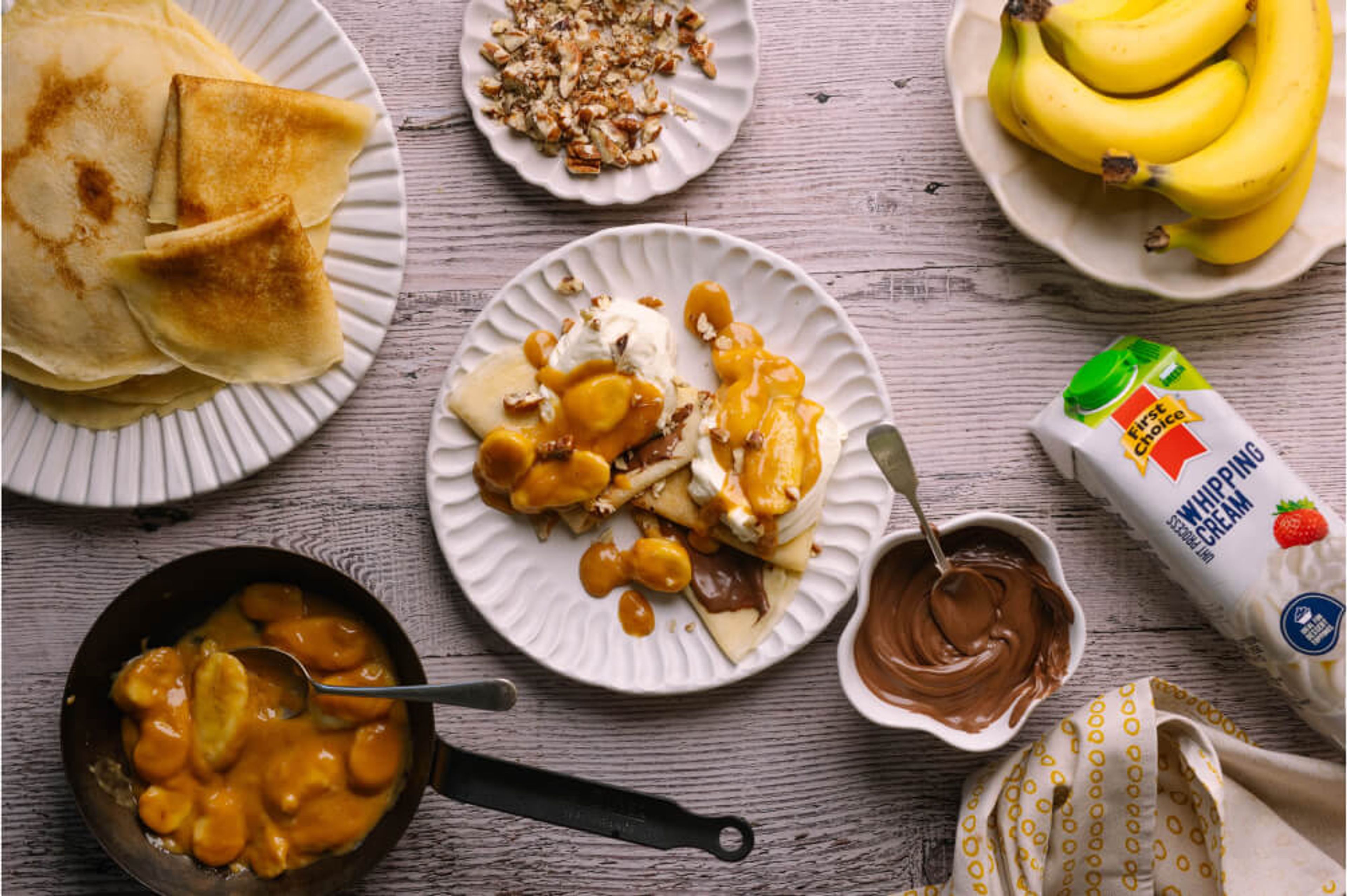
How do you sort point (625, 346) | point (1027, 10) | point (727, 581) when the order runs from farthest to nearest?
point (727, 581) < point (625, 346) < point (1027, 10)

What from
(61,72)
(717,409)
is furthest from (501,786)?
(61,72)

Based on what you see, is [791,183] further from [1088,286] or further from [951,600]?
[951,600]

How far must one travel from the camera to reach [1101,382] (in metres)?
1.58

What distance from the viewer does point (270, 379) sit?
1.61m

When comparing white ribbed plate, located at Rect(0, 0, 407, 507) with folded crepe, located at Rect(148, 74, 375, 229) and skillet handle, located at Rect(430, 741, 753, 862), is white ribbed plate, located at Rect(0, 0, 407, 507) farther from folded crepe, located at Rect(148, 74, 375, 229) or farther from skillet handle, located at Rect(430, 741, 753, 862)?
skillet handle, located at Rect(430, 741, 753, 862)

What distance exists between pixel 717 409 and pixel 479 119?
665 millimetres

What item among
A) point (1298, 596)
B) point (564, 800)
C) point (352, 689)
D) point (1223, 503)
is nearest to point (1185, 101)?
point (1223, 503)

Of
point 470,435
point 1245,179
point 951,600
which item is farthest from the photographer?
point 470,435

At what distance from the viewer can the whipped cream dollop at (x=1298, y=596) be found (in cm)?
156

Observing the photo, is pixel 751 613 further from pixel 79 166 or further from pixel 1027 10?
pixel 79 166

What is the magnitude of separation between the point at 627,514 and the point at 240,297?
2.46 ft

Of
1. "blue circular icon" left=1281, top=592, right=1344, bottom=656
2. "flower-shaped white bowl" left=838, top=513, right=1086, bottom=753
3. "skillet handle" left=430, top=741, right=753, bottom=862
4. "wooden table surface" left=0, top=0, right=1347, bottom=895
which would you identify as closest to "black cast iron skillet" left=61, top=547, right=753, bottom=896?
"skillet handle" left=430, top=741, right=753, bottom=862

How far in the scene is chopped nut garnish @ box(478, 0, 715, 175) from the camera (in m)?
1.65

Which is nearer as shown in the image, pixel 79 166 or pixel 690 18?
pixel 79 166
